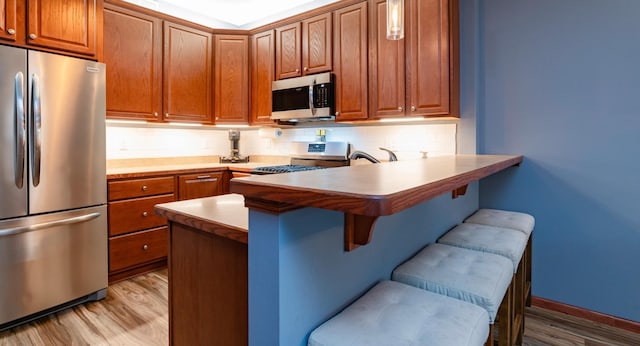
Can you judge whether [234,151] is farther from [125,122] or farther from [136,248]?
[136,248]

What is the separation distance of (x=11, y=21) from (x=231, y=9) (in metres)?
2.16

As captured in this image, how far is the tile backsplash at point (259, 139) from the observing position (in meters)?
2.91

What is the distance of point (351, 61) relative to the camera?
3.00 metres

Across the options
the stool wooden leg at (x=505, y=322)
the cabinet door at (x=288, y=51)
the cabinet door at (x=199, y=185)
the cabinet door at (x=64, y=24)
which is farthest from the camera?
the cabinet door at (x=288, y=51)

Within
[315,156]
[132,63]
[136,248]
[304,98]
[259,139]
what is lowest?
[136,248]

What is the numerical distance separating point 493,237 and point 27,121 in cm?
273

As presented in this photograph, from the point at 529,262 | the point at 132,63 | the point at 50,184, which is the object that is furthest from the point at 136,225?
the point at 529,262

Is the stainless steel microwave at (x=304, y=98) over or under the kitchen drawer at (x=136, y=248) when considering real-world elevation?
over

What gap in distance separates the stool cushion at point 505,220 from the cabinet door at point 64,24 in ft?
9.60

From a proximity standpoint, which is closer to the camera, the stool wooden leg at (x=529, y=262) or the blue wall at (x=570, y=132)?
the blue wall at (x=570, y=132)

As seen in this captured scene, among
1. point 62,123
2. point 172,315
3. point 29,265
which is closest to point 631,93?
point 172,315

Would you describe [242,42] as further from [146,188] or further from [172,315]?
[172,315]

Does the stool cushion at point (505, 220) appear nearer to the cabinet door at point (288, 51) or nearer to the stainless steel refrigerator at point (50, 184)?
the cabinet door at point (288, 51)

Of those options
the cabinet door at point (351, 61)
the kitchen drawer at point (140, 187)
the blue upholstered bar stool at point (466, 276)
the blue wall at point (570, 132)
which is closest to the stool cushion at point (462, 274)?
the blue upholstered bar stool at point (466, 276)
